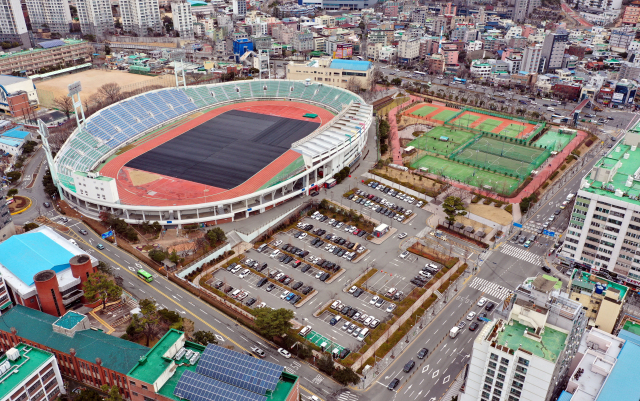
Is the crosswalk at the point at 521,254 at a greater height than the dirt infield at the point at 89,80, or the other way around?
the dirt infield at the point at 89,80

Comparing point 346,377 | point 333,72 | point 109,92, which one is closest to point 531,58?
point 333,72

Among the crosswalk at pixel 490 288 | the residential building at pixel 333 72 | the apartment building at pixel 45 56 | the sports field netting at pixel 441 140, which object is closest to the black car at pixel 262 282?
the crosswalk at pixel 490 288

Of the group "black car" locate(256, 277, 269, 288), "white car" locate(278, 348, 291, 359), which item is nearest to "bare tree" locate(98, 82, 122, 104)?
"black car" locate(256, 277, 269, 288)

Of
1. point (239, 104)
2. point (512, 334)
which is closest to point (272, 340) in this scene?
point (512, 334)

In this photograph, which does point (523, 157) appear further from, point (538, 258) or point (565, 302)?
point (565, 302)

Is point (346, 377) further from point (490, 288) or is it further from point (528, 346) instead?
point (490, 288)

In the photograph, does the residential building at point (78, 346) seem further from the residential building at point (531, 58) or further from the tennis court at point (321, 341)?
the residential building at point (531, 58)

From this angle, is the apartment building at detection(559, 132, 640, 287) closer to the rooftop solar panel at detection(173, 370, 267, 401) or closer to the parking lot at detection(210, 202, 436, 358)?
the parking lot at detection(210, 202, 436, 358)
